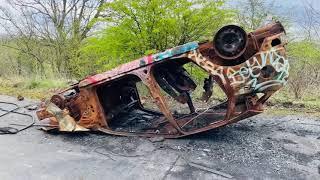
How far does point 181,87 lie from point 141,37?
360 centimetres

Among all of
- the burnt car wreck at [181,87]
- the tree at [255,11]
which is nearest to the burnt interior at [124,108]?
the burnt car wreck at [181,87]

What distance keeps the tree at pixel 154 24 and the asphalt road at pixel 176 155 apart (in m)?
3.70

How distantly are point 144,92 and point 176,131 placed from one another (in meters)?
4.31

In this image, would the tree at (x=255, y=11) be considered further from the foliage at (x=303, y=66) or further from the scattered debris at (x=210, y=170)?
the scattered debris at (x=210, y=170)

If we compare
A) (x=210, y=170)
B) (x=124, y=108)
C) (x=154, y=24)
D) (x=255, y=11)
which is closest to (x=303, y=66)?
(x=255, y=11)

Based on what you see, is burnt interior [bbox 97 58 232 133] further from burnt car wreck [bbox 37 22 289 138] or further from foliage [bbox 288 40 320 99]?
foliage [bbox 288 40 320 99]

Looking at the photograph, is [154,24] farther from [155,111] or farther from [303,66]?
[303,66]

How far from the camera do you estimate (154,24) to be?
29.4ft

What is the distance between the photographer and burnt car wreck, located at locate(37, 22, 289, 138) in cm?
478

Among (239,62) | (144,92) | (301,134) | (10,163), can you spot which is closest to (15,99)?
(144,92)

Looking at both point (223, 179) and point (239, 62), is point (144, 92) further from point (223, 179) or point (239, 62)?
point (223, 179)

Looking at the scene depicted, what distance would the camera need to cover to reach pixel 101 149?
5301 mm

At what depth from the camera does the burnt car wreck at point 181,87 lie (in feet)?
15.7

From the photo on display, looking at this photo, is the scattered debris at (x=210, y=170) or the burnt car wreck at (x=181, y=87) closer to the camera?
the scattered debris at (x=210, y=170)
